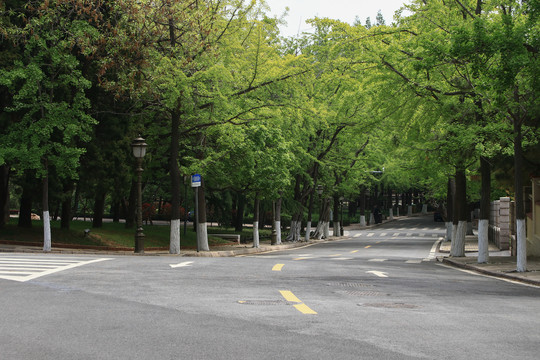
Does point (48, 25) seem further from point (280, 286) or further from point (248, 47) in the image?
point (280, 286)

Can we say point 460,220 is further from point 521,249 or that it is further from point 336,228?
point 336,228

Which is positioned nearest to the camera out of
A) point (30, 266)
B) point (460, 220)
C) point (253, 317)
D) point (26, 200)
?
point (253, 317)

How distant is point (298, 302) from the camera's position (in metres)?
10.2

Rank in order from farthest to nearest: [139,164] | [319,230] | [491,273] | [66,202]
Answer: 1. [319,230]
2. [66,202]
3. [139,164]
4. [491,273]

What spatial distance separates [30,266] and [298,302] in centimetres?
794

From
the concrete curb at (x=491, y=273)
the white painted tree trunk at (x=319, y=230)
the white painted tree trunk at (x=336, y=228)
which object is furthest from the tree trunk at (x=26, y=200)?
the white painted tree trunk at (x=336, y=228)

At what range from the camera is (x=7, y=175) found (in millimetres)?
34031

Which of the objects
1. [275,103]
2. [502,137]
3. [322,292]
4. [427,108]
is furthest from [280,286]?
[275,103]

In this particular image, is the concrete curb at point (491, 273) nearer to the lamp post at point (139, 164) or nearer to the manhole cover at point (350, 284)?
the manhole cover at point (350, 284)

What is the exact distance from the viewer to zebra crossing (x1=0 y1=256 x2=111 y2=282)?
13469mm

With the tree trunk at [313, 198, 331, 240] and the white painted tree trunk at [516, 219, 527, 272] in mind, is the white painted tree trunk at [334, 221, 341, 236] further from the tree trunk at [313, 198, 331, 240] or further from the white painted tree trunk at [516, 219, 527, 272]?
the white painted tree trunk at [516, 219, 527, 272]

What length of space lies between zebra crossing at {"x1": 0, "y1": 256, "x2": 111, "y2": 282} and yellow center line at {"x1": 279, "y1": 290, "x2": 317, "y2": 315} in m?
5.02

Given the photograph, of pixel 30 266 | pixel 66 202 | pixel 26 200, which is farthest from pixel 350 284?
pixel 26 200

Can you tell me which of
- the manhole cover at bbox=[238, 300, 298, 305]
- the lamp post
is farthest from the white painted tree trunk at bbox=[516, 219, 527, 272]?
the lamp post
